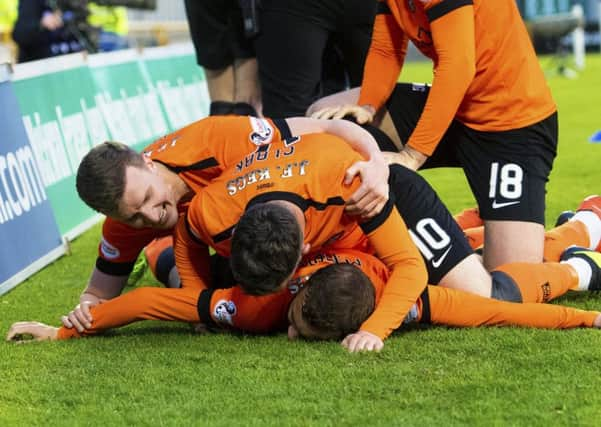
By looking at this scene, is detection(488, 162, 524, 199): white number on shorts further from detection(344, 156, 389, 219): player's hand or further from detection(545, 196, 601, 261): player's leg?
detection(344, 156, 389, 219): player's hand

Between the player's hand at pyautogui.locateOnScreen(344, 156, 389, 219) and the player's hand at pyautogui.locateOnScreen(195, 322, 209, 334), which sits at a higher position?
the player's hand at pyautogui.locateOnScreen(344, 156, 389, 219)

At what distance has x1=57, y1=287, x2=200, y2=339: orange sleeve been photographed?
430 cm

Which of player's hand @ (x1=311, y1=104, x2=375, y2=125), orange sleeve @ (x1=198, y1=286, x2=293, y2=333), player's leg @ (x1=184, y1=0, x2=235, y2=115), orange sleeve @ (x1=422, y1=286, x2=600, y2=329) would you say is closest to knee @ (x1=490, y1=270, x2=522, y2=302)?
orange sleeve @ (x1=422, y1=286, x2=600, y2=329)

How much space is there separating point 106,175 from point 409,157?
136cm

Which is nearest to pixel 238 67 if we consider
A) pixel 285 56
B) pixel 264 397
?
pixel 285 56

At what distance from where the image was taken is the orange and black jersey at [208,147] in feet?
14.3

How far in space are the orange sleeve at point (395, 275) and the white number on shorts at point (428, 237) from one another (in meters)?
0.34

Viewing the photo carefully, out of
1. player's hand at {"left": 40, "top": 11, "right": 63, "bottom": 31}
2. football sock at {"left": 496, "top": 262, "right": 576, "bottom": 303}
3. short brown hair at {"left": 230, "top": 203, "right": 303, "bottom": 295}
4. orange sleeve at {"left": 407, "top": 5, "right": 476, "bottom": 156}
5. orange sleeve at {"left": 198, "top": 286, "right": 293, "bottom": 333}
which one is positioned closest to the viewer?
short brown hair at {"left": 230, "top": 203, "right": 303, "bottom": 295}

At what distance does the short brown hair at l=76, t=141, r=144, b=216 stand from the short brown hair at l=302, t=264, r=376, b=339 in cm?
75

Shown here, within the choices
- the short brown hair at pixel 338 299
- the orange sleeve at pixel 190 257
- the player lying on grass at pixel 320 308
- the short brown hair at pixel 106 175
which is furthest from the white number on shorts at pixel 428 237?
the short brown hair at pixel 106 175

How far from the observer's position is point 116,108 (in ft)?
29.0

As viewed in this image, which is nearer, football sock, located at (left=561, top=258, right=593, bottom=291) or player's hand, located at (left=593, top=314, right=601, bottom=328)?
player's hand, located at (left=593, top=314, right=601, bottom=328)

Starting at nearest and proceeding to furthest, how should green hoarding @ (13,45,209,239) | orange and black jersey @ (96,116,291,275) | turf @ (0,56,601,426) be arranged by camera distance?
turf @ (0,56,601,426)
orange and black jersey @ (96,116,291,275)
green hoarding @ (13,45,209,239)

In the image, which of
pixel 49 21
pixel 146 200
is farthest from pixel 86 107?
pixel 49 21
